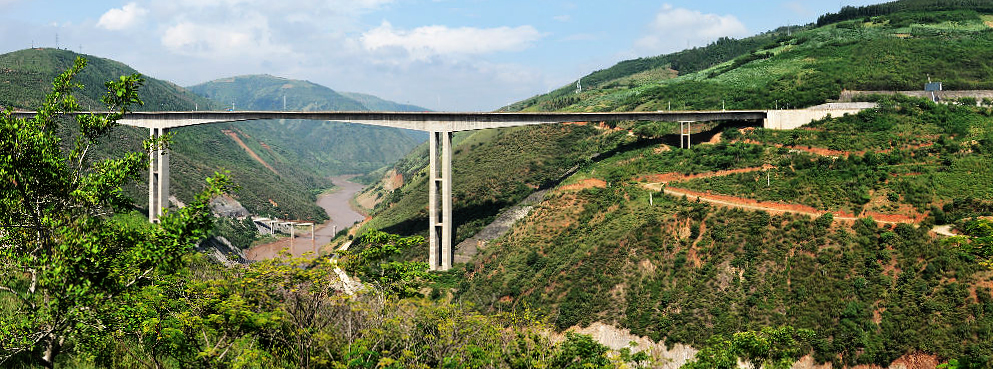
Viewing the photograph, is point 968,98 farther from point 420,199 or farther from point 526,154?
point 420,199

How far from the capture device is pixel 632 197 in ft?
182

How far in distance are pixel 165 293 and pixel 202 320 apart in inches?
154

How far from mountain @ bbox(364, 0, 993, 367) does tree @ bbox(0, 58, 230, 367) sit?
86.9ft

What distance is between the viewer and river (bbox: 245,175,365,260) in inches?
3642

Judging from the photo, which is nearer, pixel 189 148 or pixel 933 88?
pixel 933 88

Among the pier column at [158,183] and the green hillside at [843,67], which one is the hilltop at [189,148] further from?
the green hillside at [843,67]

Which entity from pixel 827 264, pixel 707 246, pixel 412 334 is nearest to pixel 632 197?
pixel 707 246

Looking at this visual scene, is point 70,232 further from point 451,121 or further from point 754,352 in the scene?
point 451,121

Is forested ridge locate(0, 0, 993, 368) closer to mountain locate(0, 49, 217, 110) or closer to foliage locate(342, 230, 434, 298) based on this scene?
foliage locate(342, 230, 434, 298)

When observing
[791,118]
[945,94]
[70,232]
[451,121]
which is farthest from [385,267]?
[945,94]

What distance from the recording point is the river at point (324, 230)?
9250 cm

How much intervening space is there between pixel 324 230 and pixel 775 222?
3621 inches

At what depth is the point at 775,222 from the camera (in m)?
45.6

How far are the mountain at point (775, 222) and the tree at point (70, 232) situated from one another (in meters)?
26.5
